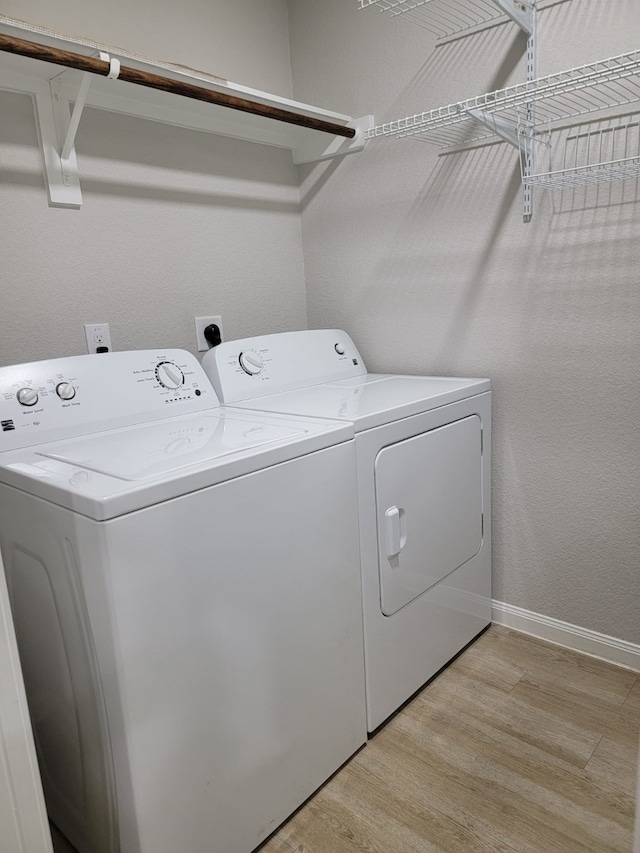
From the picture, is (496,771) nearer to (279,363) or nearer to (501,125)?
(279,363)

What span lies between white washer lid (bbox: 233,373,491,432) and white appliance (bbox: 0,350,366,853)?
12cm

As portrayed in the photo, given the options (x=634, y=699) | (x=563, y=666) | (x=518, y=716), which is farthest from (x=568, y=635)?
(x=518, y=716)

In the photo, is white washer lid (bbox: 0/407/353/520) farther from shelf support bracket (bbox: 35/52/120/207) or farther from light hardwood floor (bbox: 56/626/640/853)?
light hardwood floor (bbox: 56/626/640/853)

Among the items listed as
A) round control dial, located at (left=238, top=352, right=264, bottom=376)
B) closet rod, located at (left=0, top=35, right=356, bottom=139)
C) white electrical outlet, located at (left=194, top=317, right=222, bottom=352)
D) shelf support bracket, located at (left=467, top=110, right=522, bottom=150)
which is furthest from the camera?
Result: white electrical outlet, located at (left=194, top=317, right=222, bottom=352)

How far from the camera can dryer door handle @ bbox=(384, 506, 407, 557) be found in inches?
61.6

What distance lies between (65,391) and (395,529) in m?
0.90

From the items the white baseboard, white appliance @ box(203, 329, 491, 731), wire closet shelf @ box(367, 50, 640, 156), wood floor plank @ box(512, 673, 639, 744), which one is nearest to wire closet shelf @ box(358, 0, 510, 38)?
Answer: wire closet shelf @ box(367, 50, 640, 156)

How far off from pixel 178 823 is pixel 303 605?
0.47m

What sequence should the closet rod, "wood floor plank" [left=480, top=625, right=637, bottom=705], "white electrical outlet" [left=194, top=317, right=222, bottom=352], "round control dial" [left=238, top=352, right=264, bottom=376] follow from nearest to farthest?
the closet rod < "wood floor plank" [left=480, top=625, right=637, bottom=705] < "round control dial" [left=238, top=352, right=264, bottom=376] < "white electrical outlet" [left=194, top=317, right=222, bottom=352]

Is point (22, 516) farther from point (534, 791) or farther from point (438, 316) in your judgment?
point (438, 316)

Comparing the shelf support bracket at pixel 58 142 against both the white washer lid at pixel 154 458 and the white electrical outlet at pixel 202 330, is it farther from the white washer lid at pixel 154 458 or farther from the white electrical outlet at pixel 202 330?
the white washer lid at pixel 154 458

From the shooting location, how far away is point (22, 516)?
117cm

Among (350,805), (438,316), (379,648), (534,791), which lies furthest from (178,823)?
(438,316)

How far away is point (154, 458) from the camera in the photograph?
119 centimetres
